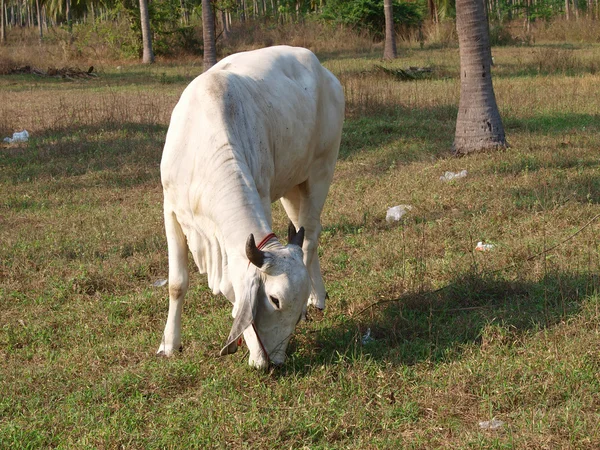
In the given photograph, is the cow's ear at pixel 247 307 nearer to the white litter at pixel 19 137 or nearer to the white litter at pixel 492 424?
the white litter at pixel 492 424

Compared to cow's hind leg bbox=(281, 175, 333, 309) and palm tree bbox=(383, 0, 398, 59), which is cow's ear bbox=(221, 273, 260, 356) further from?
palm tree bbox=(383, 0, 398, 59)

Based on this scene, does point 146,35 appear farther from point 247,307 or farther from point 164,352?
point 247,307

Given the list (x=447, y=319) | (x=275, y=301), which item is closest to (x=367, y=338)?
(x=447, y=319)

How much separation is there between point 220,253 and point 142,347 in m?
0.92

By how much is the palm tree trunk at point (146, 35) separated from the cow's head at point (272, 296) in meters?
21.3

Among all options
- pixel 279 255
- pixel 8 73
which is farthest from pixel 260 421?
pixel 8 73

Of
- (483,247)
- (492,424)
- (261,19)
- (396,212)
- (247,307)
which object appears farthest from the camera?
(261,19)

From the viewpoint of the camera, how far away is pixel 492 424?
3.48 m

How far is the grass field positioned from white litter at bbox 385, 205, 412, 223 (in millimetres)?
81

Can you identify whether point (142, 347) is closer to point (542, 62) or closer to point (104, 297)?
point (104, 297)

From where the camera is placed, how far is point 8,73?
21.6 metres

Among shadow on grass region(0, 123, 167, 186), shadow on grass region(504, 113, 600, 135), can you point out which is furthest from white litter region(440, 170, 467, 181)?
shadow on grass region(0, 123, 167, 186)

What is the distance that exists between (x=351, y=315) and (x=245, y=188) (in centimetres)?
139

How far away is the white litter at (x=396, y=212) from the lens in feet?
23.5
